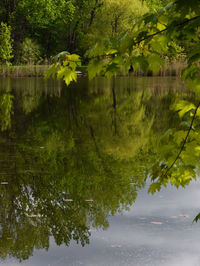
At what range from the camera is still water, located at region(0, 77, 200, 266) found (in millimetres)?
4453

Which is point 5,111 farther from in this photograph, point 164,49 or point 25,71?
point 25,71

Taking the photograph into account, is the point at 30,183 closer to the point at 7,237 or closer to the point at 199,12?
the point at 7,237

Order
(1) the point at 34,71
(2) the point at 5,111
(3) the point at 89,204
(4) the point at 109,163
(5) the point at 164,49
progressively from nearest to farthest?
1. (5) the point at 164,49
2. (3) the point at 89,204
3. (4) the point at 109,163
4. (2) the point at 5,111
5. (1) the point at 34,71

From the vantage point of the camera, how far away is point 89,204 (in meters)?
5.91

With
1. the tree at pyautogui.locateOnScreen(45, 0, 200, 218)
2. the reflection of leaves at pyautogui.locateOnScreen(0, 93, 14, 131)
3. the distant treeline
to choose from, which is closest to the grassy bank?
the distant treeline

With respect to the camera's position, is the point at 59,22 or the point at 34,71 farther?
the point at 59,22

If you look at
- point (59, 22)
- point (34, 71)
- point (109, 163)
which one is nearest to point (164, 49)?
point (109, 163)

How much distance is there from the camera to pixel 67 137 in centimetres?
1111

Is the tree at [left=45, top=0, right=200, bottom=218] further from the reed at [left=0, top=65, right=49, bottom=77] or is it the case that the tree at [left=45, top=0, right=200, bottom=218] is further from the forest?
the reed at [left=0, top=65, right=49, bottom=77]

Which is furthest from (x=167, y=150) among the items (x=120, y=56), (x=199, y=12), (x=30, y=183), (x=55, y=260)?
(x=30, y=183)

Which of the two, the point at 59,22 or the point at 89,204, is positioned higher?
the point at 59,22

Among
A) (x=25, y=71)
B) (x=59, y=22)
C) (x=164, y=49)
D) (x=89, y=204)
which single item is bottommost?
(x=89, y=204)

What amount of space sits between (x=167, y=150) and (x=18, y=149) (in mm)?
6588

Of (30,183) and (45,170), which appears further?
(45,170)
